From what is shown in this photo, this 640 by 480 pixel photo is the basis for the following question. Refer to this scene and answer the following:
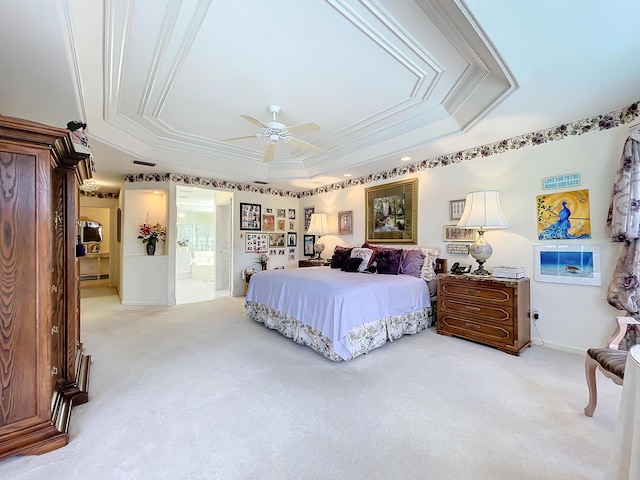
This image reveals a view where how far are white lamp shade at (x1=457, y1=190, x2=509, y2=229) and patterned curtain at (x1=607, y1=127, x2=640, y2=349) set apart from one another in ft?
2.89

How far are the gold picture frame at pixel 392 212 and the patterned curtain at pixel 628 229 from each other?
222 centimetres

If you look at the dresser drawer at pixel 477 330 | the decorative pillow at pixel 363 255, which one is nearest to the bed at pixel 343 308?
the dresser drawer at pixel 477 330

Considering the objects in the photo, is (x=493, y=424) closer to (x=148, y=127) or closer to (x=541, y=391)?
(x=541, y=391)

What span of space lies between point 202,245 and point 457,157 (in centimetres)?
901

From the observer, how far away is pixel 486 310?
3068 mm

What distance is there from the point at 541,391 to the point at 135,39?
4.10m

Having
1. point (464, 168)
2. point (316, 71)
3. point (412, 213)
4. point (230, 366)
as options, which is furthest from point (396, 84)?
point (230, 366)

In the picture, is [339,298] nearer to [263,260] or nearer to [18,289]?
[18,289]

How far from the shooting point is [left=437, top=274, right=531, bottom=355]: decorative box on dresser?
2.88 metres

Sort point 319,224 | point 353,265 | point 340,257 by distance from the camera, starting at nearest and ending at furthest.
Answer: point 353,265 < point 340,257 < point 319,224

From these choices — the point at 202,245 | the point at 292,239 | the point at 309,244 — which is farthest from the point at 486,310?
the point at 202,245

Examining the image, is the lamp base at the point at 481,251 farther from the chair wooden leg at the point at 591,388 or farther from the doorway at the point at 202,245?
the doorway at the point at 202,245

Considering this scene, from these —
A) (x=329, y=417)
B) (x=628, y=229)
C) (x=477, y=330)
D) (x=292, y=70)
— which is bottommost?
(x=329, y=417)

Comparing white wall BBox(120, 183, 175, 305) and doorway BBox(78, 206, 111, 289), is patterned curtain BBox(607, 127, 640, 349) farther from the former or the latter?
doorway BBox(78, 206, 111, 289)
